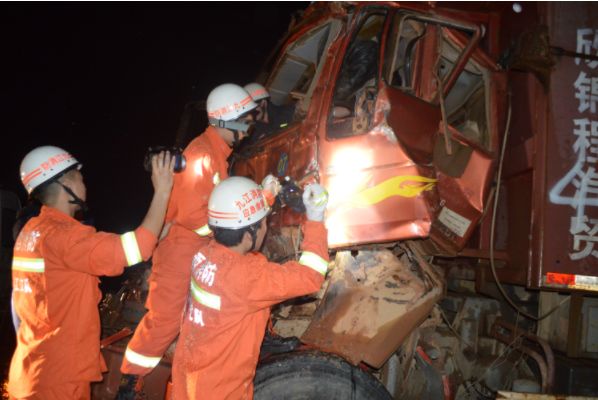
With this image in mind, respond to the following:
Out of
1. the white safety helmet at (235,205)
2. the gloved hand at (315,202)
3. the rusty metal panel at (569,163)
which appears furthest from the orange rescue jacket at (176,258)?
the rusty metal panel at (569,163)

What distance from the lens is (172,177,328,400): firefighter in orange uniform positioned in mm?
1780

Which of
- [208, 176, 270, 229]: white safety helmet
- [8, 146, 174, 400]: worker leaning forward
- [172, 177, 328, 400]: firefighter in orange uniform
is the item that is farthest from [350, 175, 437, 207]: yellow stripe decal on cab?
[8, 146, 174, 400]: worker leaning forward

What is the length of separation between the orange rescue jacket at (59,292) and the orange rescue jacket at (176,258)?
41cm

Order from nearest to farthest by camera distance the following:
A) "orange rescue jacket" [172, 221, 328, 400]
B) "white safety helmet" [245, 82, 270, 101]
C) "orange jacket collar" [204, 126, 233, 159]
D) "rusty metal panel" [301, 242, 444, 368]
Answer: "orange rescue jacket" [172, 221, 328, 400], "rusty metal panel" [301, 242, 444, 368], "orange jacket collar" [204, 126, 233, 159], "white safety helmet" [245, 82, 270, 101]

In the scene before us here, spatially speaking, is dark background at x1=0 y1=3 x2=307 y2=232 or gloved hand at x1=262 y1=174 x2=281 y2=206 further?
dark background at x1=0 y1=3 x2=307 y2=232

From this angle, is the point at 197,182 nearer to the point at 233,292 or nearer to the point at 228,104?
the point at 228,104

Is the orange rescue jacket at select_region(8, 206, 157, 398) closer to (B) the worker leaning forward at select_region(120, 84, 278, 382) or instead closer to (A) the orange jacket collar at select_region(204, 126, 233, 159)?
(B) the worker leaning forward at select_region(120, 84, 278, 382)

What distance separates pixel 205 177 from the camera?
2.59 m

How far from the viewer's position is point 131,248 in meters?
1.82

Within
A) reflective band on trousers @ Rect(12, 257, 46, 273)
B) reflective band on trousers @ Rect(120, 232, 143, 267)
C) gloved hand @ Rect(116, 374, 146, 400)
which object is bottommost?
gloved hand @ Rect(116, 374, 146, 400)

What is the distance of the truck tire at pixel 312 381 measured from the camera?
2.12m

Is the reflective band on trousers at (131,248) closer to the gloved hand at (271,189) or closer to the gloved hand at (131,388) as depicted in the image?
the gloved hand at (271,189)

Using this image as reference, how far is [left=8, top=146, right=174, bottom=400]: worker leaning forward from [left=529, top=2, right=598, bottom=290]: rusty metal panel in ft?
7.00

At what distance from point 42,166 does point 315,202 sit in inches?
56.5
